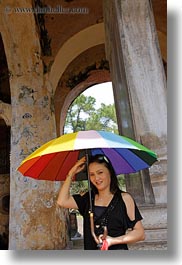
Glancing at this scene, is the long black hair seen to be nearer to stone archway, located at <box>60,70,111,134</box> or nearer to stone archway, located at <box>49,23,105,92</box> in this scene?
stone archway, located at <box>49,23,105,92</box>

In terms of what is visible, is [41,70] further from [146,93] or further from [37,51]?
[146,93]

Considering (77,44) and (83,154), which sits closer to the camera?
(83,154)

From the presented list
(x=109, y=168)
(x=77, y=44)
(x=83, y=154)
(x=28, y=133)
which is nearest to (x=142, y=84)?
(x=83, y=154)

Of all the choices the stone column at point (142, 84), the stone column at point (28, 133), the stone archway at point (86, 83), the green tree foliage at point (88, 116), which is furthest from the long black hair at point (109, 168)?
the green tree foliage at point (88, 116)

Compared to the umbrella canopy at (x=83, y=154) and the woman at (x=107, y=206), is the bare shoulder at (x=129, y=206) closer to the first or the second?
the woman at (x=107, y=206)

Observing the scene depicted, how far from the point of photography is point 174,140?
2.08m

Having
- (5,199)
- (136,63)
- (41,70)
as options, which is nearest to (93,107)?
(5,199)

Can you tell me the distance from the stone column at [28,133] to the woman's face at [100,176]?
2.63 meters

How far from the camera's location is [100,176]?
1.98m

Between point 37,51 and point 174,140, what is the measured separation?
3.25 m

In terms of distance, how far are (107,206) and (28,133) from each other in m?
2.96

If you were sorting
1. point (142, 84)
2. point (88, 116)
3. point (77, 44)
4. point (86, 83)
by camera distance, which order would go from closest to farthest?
point (142, 84) < point (77, 44) < point (86, 83) < point (88, 116)

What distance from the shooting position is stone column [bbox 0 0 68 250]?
4.52 meters

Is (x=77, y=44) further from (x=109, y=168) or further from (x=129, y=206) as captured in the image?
(x=129, y=206)
